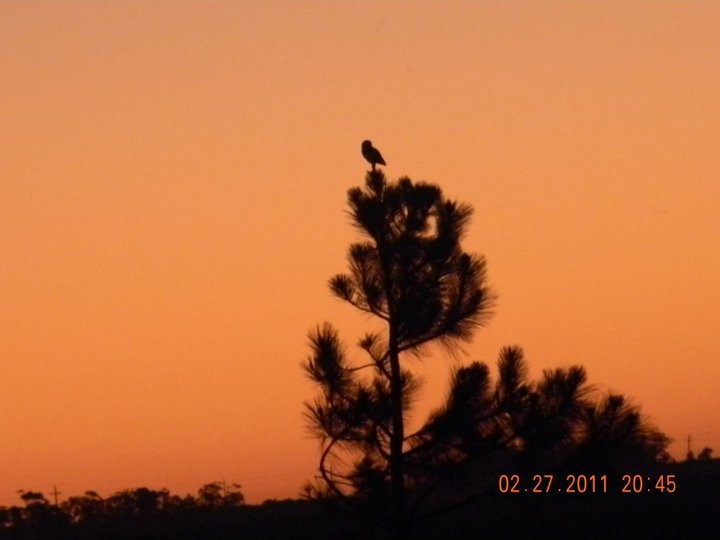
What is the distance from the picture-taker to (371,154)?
18438mm

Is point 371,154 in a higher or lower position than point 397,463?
higher

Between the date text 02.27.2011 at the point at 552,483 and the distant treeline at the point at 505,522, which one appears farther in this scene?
the distant treeline at the point at 505,522

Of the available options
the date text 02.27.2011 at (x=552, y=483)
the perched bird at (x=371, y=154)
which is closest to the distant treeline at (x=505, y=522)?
the date text 02.27.2011 at (x=552, y=483)

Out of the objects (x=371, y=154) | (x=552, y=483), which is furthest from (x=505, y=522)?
(x=371, y=154)

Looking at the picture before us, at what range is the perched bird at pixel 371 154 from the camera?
1838cm

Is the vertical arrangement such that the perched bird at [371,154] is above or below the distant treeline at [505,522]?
above

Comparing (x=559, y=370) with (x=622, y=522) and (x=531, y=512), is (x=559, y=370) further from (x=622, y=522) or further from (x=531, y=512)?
(x=622, y=522)

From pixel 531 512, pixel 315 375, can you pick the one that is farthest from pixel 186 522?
pixel 315 375

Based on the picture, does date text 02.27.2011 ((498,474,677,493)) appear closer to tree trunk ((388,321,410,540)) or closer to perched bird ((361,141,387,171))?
tree trunk ((388,321,410,540))

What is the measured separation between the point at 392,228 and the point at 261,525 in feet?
28.7

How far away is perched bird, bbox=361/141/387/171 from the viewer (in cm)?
1838

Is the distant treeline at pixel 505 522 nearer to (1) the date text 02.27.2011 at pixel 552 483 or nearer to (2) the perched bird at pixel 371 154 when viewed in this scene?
→ (1) the date text 02.27.2011 at pixel 552 483

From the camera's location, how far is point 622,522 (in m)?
23.1

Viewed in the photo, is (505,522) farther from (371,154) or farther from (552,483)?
(371,154)
